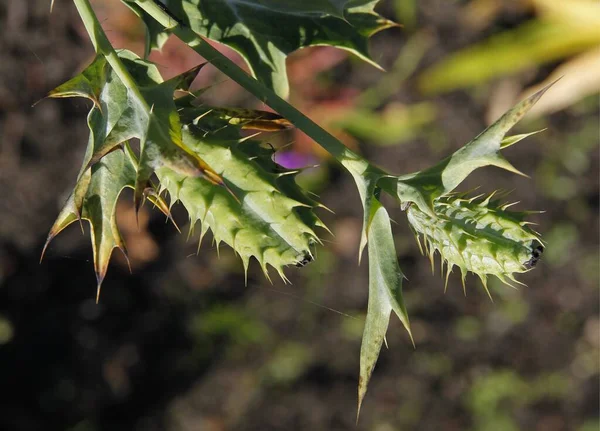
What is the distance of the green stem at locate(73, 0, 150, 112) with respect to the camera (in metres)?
0.85

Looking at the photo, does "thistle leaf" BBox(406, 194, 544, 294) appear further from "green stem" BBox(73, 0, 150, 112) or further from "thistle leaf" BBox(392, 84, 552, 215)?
"green stem" BBox(73, 0, 150, 112)

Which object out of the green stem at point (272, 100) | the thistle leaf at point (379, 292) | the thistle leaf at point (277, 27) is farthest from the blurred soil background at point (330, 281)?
the thistle leaf at point (379, 292)

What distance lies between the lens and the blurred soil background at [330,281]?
8.47ft

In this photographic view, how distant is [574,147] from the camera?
115 inches

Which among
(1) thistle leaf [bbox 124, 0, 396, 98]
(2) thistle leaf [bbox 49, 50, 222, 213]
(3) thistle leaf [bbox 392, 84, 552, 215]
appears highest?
(2) thistle leaf [bbox 49, 50, 222, 213]

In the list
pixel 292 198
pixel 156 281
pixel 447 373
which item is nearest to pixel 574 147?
pixel 447 373

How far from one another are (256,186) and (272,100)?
119 millimetres

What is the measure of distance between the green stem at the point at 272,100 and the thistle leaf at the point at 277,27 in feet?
0.39

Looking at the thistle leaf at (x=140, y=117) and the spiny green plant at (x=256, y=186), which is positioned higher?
the thistle leaf at (x=140, y=117)

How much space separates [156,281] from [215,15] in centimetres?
174

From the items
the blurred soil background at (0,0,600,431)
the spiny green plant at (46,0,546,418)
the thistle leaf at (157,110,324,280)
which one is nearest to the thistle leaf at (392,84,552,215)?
the spiny green plant at (46,0,546,418)

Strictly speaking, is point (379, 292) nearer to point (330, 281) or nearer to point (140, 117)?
point (140, 117)

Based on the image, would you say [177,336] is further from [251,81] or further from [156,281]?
[251,81]

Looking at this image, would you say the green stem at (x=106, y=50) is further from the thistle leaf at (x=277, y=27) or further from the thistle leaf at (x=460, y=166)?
the thistle leaf at (x=460, y=166)
